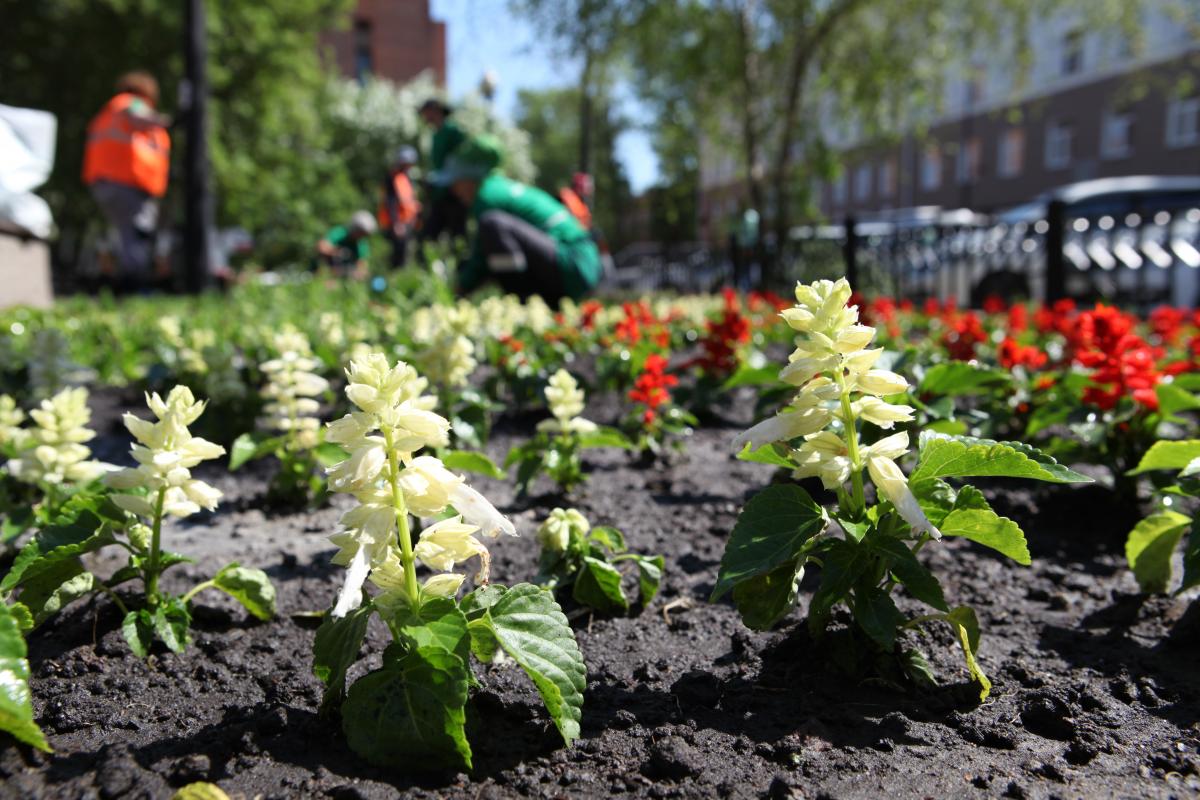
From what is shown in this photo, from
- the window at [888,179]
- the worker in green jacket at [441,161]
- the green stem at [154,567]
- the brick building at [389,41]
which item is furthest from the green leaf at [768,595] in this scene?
the brick building at [389,41]

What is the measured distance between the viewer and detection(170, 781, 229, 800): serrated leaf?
1226 millimetres

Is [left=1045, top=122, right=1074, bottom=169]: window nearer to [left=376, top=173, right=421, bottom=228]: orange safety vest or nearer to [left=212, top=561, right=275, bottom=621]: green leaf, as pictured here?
[left=376, top=173, right=421, bottom=228]: orange safety vest

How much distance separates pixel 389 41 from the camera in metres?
49.4

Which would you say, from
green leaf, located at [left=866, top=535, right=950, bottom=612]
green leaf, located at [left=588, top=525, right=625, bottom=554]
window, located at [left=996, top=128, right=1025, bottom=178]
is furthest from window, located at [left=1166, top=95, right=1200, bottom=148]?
green leaf, located at [left=866, top=535, right=950, bottom=612]

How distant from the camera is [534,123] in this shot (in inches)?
2514

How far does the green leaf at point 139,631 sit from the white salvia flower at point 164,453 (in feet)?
0.65

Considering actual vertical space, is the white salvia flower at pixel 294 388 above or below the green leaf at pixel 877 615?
above

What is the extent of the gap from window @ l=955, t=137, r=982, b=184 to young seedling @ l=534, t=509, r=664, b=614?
38.6 metres

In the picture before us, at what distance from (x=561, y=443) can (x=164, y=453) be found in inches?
54.2

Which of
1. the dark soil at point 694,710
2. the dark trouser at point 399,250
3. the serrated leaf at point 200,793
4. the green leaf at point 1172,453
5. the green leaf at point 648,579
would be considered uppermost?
the dark trouser at point 399,250

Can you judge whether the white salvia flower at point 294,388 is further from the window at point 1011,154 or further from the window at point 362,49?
the window at point 362,49

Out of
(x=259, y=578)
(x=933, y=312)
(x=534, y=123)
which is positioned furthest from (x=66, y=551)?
(x=534, y=123)

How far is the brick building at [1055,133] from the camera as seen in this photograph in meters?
27.2

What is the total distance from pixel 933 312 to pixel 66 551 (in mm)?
6111
